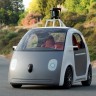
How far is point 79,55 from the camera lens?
16641 millimetres

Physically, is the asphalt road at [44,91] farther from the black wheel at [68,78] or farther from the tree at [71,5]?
the tree at [71,5]

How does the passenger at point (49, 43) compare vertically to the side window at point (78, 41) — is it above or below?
above

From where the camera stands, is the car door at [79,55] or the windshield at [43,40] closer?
the windshield at [43,40]

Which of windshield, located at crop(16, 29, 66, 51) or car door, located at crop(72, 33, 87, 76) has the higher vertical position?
windshield, located at crop(16, 29, 66, 51)

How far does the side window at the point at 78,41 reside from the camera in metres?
16.7

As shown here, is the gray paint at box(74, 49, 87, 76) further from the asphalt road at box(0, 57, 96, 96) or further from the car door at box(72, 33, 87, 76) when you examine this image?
the asphalt road at box(0, 57, 96, 96)

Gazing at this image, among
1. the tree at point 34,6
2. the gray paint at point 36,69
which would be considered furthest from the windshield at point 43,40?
the tree at point 34,6

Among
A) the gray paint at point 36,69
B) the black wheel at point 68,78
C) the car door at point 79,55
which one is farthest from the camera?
the car door at point 79,55

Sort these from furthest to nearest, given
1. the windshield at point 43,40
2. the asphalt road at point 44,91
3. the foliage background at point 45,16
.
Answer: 1. the foliage background at point 45,16
2. the windshield at point 43,40
3. the asphalt road at point 44,91

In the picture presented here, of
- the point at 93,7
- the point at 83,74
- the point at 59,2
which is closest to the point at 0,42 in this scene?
the point at 93,7

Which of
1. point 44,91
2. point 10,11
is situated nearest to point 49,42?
point 44,91

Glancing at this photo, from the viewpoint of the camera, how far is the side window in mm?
16672

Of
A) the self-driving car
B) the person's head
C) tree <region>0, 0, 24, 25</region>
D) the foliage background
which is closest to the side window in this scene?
the self-driving car

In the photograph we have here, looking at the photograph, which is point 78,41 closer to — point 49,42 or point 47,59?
point 49,42
